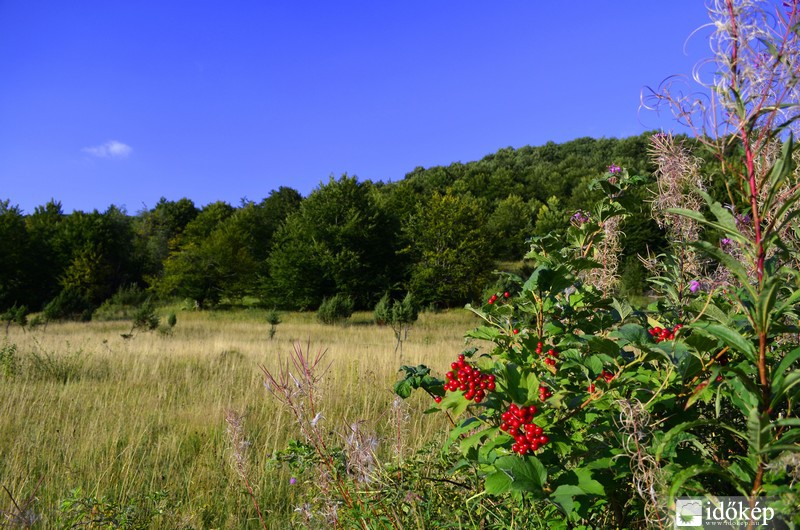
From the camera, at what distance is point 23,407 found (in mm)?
4957

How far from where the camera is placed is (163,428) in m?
4.54

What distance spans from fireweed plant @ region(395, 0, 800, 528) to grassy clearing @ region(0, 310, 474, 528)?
98 cm

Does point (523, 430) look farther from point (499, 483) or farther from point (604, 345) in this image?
point (604, 345)

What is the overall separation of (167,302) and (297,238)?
11770 millimetres

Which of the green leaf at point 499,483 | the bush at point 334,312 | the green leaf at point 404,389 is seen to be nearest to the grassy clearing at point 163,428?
the green leaf at point 404,389

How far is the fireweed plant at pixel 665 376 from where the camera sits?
109 centimetres

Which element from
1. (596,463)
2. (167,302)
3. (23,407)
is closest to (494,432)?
(596,463)

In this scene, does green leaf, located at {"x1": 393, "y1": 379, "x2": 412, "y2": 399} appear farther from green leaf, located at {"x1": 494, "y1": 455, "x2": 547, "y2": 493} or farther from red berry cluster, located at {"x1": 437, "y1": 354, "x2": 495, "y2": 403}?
green leaf, located at {"x1": 494, "y1": 455, "x2": 547, "y2": 493}

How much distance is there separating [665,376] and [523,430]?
0.45 meters

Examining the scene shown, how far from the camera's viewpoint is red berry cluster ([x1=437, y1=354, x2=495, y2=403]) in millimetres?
1437

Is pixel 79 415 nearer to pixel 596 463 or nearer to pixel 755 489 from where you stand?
pixel 596 463

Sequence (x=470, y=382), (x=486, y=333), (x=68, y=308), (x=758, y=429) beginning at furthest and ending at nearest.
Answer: (x=68, y=308)
(x=486, y=333)
(x=470, y=382)
(x=758, y=429)

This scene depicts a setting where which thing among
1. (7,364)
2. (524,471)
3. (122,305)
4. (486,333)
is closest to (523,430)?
(524,471)

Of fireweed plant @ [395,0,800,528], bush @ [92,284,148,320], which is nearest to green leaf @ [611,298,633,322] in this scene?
fireweed plant @ [395,0,800,528]
